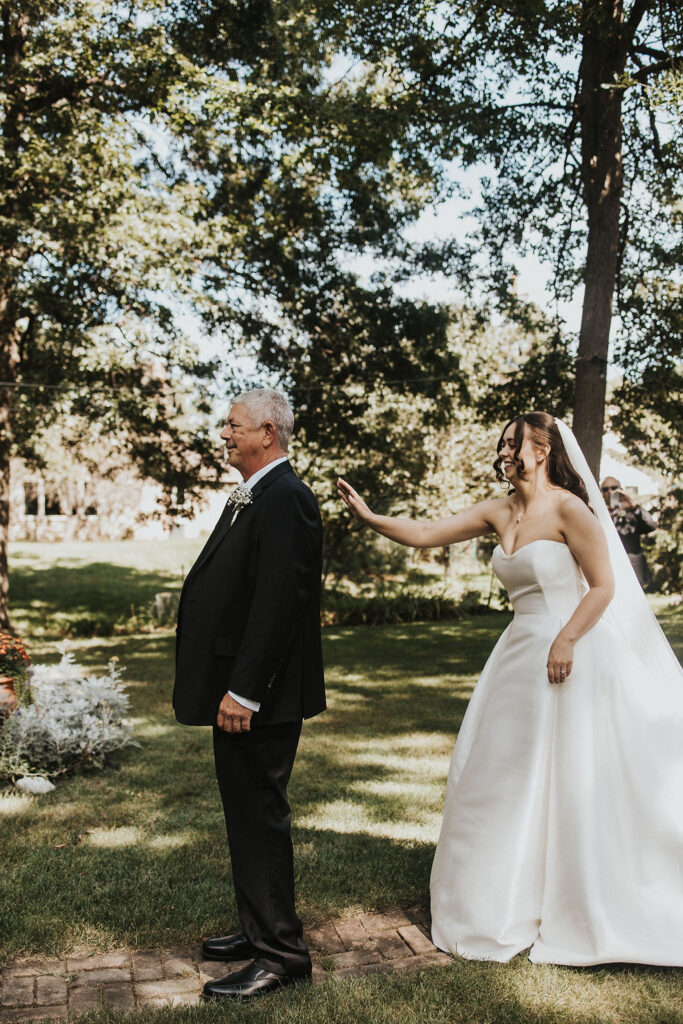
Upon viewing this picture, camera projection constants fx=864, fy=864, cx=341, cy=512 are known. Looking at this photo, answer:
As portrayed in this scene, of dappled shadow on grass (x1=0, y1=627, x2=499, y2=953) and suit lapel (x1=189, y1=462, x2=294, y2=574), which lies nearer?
suit lapel (x1=189, y1=462, x2=294, y2=574)

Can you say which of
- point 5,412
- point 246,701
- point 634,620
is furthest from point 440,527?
point 5,412

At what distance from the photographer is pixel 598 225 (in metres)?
10.4

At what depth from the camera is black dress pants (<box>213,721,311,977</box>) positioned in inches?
130

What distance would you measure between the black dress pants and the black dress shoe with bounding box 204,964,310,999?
0.03m

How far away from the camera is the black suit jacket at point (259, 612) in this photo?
3168 mm

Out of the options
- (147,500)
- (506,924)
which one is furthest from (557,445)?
(147,500)

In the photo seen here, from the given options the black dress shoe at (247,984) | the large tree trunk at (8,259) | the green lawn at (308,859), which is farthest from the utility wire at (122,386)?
the black dress shoe at (247,984)

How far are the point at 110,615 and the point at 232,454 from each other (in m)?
15.5

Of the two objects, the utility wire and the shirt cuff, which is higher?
the utility wire

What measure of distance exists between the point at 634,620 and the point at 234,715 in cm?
189

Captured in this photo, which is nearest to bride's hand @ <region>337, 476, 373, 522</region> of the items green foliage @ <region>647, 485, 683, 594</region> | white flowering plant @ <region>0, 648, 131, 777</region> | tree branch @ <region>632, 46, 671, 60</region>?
white flowering plant @ <region>0, 648, 131, 777</region>

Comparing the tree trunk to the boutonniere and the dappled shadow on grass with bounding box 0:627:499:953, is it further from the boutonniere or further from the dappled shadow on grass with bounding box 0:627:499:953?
the boutonniere

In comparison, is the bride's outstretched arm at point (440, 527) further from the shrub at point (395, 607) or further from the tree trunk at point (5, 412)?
the shrub at point (395, 607)

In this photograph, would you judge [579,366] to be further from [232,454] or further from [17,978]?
[17,978]
